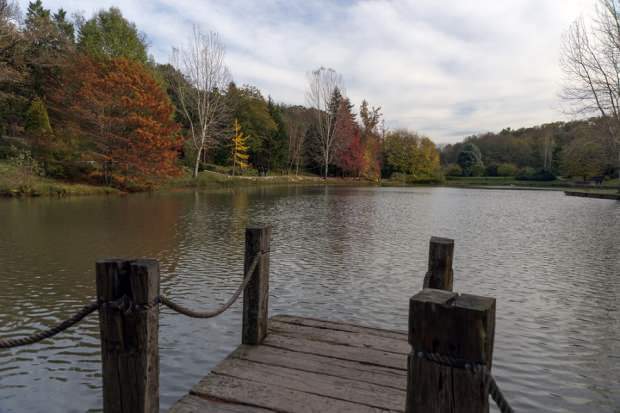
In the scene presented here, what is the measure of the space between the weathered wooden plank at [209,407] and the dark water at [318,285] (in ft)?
2.98

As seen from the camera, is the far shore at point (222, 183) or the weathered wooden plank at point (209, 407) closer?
the weathered wooden plank at point (209, 407)

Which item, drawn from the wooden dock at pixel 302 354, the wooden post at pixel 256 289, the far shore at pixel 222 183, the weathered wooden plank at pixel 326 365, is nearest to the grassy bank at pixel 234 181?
the far shore at pixel 222 183

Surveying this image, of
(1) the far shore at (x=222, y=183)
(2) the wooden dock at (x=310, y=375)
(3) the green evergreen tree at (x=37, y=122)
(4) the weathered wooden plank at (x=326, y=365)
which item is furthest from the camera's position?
(3) the green evergreen tree at (x=37, y=122)

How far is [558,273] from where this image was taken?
947cm

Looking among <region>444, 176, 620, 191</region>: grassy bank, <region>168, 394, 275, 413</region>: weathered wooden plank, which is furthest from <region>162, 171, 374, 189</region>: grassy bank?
<region>168, 394, 275, 413</region>: weathered wooden plank

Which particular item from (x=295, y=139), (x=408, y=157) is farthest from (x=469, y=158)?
(x=295, y=139)

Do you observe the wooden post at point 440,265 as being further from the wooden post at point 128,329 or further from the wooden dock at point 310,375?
the wooden post at point 128,329

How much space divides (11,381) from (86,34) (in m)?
42.2

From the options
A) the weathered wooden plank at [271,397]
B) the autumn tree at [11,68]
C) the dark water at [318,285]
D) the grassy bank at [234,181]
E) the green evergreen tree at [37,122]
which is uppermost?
the autumn tree at [11,68]

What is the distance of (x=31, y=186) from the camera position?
2380 centimetres

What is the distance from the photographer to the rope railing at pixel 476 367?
1513 mm

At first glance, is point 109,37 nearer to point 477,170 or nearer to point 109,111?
point 109,111

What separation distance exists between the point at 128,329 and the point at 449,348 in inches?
67.6

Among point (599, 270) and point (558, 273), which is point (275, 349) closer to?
point (558, 273)
